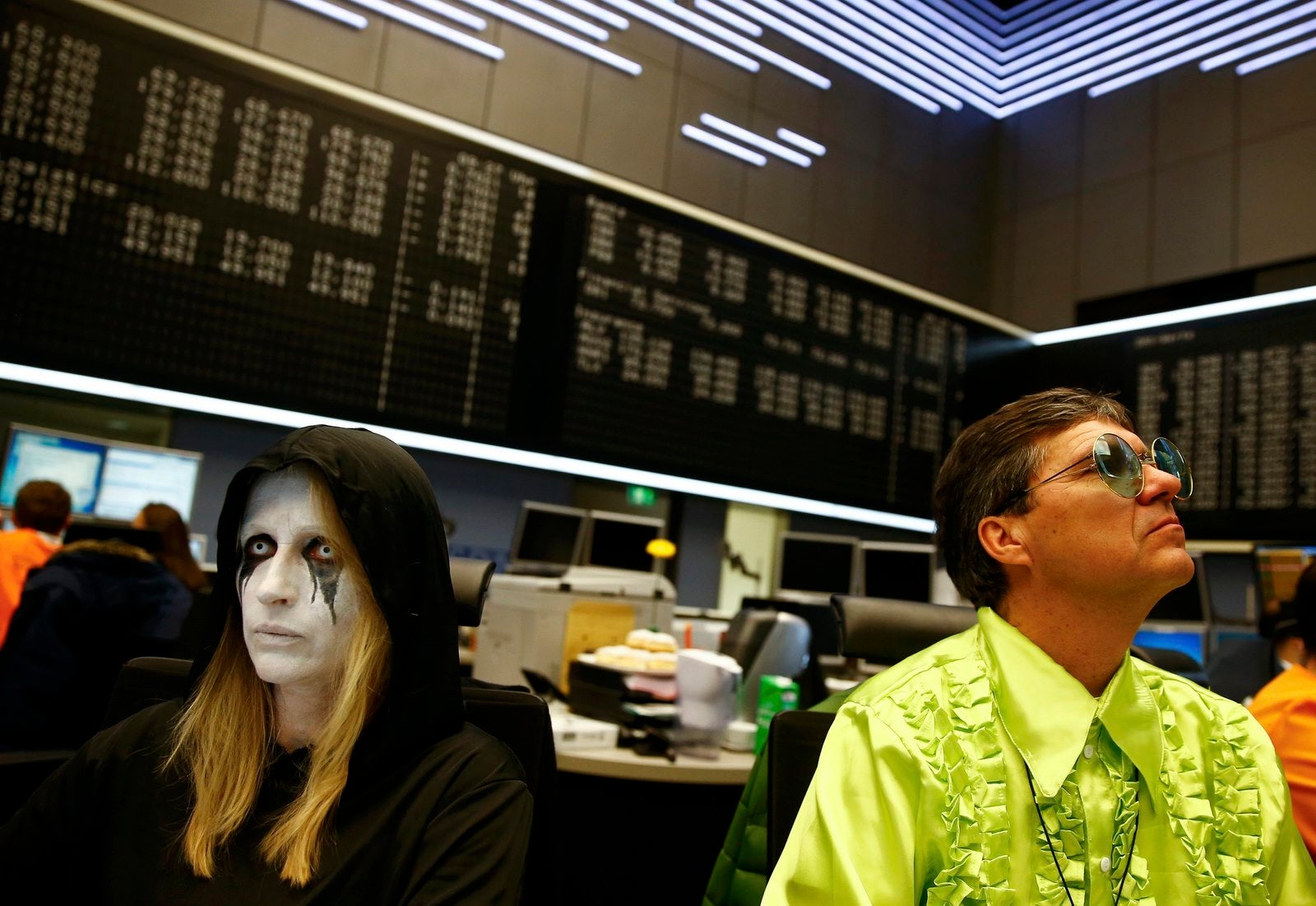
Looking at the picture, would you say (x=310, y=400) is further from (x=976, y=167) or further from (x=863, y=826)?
(x=976, y=167)

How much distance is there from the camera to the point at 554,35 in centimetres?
397

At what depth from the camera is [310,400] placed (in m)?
2.97

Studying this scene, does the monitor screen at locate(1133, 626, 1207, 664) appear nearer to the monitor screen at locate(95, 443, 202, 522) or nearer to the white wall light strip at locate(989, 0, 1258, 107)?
the white wall light strip at locate(989, 0, 1258, 107)

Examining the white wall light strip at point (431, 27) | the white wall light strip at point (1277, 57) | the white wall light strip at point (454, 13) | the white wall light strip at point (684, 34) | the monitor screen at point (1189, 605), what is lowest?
the monitor screen at point (1189, 605)

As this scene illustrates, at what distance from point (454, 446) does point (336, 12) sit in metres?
1.70

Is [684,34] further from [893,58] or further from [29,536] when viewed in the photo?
[29,536]

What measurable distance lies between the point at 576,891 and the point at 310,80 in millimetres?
2497

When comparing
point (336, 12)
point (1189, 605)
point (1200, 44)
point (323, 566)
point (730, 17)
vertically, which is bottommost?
point (323, 566)

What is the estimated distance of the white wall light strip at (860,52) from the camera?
4.54 m

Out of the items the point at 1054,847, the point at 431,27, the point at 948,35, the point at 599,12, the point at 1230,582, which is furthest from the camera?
the point at 1230,582

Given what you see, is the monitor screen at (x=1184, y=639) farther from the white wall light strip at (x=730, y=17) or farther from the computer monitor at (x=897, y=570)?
the white wall light strip at (x=730, y=17)

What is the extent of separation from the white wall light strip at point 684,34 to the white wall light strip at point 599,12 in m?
0.04

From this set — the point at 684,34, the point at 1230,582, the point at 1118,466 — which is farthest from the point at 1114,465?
the point at 1230,582

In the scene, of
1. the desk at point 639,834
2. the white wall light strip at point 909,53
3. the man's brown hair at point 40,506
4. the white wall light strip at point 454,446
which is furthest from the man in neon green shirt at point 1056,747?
the white wall light strip at point 909,53
